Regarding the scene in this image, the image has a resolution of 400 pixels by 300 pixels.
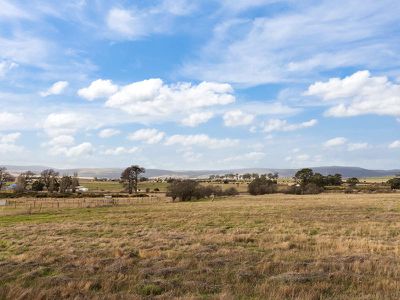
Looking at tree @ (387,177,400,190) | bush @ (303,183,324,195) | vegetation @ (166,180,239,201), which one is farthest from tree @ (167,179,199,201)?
tree @ (387,177,400,190)

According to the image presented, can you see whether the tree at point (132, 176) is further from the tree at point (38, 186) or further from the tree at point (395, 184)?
the tree at point (395, 184)

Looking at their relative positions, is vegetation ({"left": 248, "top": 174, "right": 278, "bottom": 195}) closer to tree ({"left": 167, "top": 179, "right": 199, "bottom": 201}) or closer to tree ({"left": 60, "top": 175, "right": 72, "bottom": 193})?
tree ({"left": 167, "top": 179, "right": 199, "bottom": 201})

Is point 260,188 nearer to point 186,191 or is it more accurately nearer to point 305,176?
point 305,176

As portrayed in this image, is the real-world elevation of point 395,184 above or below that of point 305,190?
above

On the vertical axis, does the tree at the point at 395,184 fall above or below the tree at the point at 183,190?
above

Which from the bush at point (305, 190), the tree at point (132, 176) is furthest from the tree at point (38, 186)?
the bush at point (305, 190)

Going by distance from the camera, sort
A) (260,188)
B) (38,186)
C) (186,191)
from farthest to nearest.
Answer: (38,186)
(260,188)
(186,191)

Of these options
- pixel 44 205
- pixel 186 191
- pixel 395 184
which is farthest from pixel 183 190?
pixel 395 184

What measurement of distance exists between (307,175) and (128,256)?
14039 cm

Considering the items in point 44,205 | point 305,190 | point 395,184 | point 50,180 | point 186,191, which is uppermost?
point 50,180

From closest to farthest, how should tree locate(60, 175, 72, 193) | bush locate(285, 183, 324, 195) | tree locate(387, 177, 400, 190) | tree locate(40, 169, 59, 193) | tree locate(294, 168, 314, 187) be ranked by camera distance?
bush locate(285, 183, 324, 195), tree locate(387, 177, 400, 190), tree locate(60, 175, 72, 193), tree locate(40, 169, 59, 193), tree locate(294, 168, 314, 187)

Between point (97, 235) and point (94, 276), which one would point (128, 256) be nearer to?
point (94, 276)

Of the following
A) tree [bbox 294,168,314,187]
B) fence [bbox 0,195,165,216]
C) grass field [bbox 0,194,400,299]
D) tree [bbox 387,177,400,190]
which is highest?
tree [bbox 294,168,314,187]

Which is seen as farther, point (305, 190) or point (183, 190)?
point (305, 190)
